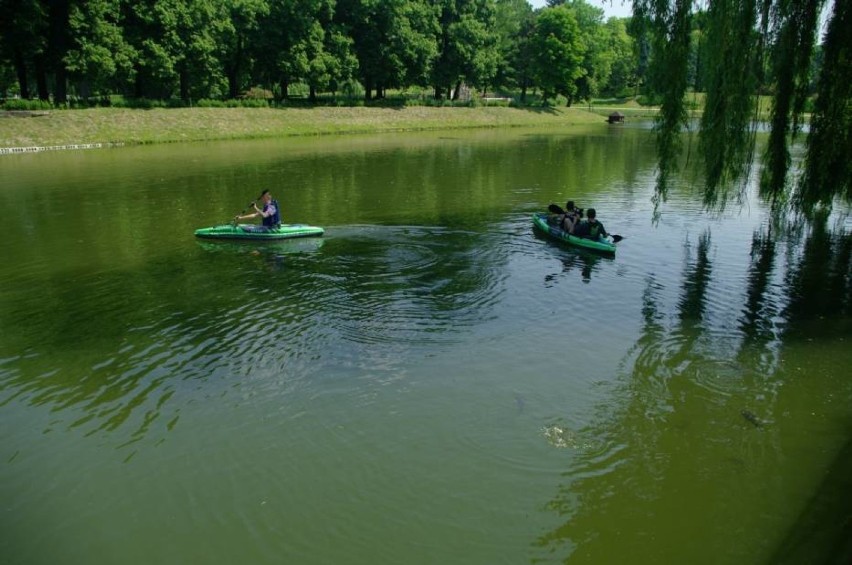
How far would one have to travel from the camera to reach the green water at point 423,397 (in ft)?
23.8

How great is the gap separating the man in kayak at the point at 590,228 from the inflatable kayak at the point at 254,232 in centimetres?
A: 834

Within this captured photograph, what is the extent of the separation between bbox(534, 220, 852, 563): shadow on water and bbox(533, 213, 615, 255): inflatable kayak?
344cm

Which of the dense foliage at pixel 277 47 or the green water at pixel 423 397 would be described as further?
the dense foliage at pixel 277 47

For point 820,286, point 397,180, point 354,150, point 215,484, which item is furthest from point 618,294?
point 354,150

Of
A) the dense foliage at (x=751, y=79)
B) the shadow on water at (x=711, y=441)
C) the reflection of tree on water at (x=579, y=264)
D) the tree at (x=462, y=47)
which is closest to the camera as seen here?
the shadow on water at (x=711, y=441)

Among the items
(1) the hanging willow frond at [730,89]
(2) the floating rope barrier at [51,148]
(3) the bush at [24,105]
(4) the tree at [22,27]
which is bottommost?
(2) the floating rope barrier at [51,148]

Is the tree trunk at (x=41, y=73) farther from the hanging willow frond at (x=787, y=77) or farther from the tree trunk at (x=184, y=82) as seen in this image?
the hanging willow frond at (x=787, y=77)

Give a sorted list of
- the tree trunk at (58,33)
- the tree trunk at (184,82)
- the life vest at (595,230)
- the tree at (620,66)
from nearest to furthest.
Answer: the life vest at (595,230), the tree trunk at (58,33), the tree trunk at (184,82), the tree at (620,66)

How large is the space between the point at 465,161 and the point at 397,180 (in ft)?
30.9

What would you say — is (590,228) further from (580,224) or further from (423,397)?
(423,397)

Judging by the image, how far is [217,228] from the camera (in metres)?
19.7

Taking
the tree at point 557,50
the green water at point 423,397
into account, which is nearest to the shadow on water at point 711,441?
the green water at point 423,397

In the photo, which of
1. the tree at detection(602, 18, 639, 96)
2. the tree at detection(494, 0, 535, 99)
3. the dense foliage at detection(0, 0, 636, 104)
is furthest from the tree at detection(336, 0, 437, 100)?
the tree at detection(602, 18, 639, 96)

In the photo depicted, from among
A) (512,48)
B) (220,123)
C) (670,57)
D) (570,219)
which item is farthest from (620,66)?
(670,57)
